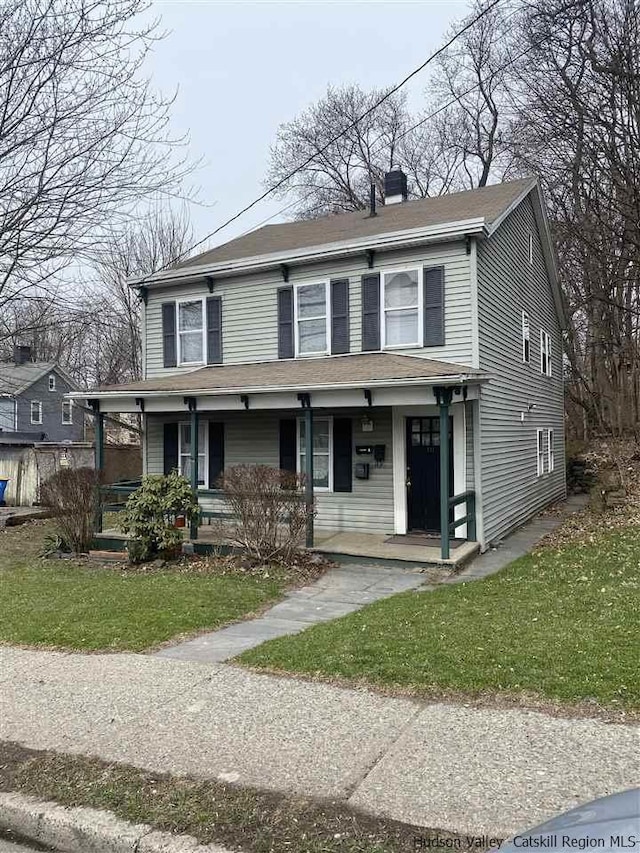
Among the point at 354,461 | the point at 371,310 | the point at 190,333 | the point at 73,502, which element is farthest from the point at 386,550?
the point at 190,333

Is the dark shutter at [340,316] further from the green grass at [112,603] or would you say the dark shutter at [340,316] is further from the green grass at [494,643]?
the green grass at [494,643]

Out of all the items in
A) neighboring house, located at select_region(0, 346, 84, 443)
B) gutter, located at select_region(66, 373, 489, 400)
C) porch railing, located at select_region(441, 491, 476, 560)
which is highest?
neighboring house, located at select_region(0, 346, 84, 443)

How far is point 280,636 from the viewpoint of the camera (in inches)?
249

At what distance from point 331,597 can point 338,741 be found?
4459mm

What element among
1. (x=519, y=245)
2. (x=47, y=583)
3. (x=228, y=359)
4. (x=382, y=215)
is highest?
(x=382, y=215)

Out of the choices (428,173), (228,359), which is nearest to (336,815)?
(228,359)

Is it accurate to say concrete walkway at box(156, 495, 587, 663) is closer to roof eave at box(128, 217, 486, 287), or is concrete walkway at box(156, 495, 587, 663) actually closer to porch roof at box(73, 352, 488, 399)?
porch roof at box(73, 352, 488, 399)

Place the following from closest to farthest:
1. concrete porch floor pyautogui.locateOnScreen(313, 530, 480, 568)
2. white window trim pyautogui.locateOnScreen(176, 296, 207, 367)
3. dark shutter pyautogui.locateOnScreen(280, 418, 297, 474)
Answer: concrete porch floor pyautogui.locateOnScreen(313, 530, 480, 568) < dark shutter pyautogui.locateOnScreen(280, 418, 297, 474) < white window trim pyautogui.locateOnScreen(176, 296, 207, 367)

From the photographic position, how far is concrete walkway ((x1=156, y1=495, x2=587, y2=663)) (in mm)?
6027

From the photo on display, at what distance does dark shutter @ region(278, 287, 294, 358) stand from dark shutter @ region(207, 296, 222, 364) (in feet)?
4.97

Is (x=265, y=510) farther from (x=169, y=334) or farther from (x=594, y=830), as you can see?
(x=594, y=830)

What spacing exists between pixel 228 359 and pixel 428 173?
939 inches

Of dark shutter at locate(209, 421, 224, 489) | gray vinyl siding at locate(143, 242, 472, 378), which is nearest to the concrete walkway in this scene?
gray vinyl siding at locate(143, 242, 472, 378)

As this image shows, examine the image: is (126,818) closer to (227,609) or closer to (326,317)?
(227,609)
